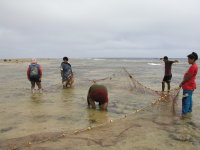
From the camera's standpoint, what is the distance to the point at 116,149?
170 inches

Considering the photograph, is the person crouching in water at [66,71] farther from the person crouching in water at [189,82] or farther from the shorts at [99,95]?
the person crouching in water at [189,82]

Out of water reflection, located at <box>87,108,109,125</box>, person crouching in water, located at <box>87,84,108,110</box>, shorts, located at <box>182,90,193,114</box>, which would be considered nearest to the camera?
water reflection, located at <box>87,108,109,125</box>

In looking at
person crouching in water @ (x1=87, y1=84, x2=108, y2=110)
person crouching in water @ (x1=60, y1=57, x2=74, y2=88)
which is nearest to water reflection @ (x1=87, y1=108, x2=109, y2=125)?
person crouching in water @ (x1=87, y1=84, x2=108, y2=110)

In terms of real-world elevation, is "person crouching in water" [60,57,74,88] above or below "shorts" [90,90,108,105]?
above

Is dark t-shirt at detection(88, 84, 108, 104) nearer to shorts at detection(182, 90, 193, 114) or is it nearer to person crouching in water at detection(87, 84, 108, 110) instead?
person crouching in water at detection(87, 84, 108, 110)

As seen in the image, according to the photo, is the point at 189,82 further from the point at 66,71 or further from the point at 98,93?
the point at 66,71

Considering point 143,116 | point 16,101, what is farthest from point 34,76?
point 143,116

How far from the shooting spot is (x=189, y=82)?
6.32m

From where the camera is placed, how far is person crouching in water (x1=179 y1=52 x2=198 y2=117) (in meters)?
6.16

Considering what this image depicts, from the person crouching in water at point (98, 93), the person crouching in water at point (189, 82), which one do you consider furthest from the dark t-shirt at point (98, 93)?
the person crouching in water at point (189, 82)

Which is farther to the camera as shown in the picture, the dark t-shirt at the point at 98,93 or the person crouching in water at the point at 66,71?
Result: the person crouching in water at the point at 66,71

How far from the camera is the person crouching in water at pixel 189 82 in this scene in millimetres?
6160

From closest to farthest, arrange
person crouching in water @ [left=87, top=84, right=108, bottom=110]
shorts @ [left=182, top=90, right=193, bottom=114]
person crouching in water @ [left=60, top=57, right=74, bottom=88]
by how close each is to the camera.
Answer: shorts @ [left=182, top=90, right=193, bottom=114] < person crouching in water @ [left=87, top=84, right=108, bottom=110] < person crouching in water @ [left=60, top=57, right=74, bottom=88]

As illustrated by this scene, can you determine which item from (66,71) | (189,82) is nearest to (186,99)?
(189,82)
